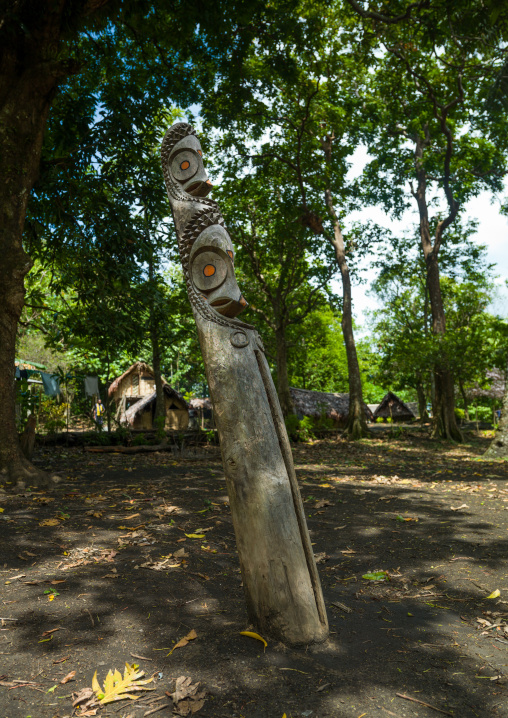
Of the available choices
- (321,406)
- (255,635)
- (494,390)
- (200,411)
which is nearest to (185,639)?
(255,635)

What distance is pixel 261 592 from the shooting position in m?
2.82

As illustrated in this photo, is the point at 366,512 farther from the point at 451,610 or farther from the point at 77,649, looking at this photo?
the point at 77,649

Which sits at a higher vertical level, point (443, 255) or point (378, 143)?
point (378, 143)

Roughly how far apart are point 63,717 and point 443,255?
2468 cm

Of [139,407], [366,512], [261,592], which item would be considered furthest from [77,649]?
[139,407]

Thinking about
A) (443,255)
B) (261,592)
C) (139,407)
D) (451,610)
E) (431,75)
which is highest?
(431,75)

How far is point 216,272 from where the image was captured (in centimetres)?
327

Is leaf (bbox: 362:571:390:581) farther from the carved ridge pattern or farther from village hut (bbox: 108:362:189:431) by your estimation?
village hut (bbox: 108:362:189:431)

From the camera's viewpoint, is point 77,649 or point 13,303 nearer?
point 77,649

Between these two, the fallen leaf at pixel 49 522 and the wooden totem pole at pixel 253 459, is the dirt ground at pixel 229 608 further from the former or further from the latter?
the wooden totem pole at pixel 253 459

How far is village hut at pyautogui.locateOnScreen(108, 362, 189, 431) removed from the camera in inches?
944

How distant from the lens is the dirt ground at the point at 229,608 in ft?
7.91

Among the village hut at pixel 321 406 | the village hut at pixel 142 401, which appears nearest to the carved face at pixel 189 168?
the village hut at pixel 142 401

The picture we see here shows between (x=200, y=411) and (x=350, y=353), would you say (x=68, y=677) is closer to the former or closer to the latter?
(x=350, y=353)
